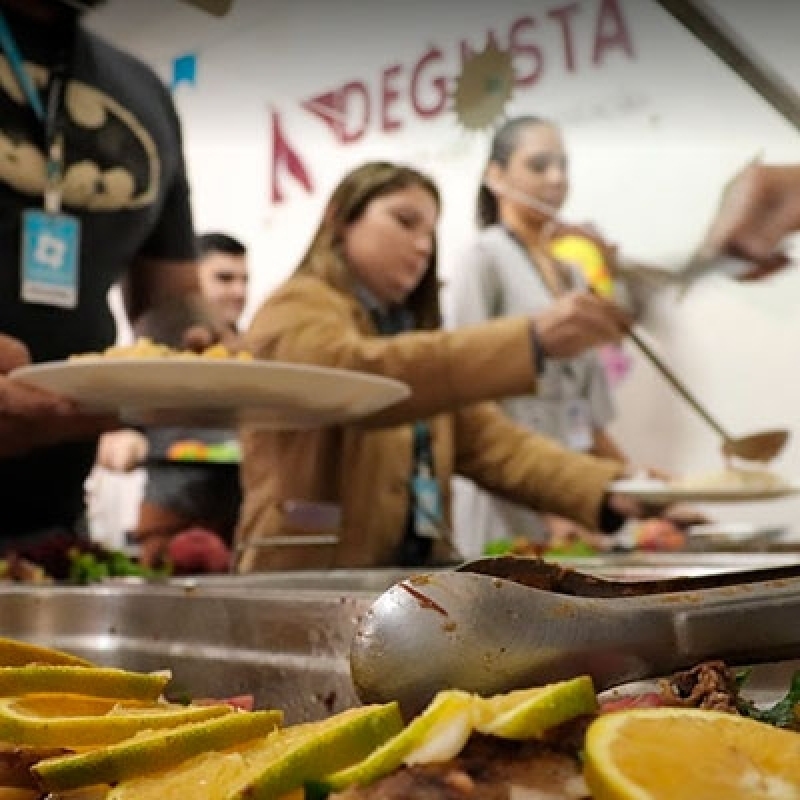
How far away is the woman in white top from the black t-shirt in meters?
1.31

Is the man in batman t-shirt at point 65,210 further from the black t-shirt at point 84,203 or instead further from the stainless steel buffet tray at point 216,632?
the stainless steel buffet tray at point 216,632

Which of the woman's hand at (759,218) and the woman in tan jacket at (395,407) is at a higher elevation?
the woman's hand at (759,218)

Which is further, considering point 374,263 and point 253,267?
point 253,267

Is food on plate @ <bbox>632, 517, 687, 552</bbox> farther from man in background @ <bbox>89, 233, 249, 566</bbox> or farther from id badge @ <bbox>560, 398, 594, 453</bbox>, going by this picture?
man in background @ <bbox>89, 233, 249, 566</bbox>

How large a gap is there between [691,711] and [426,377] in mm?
3094

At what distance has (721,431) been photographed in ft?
14.7

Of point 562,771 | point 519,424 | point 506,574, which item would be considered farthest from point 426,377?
point 562,771

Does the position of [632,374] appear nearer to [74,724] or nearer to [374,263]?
[374,263]

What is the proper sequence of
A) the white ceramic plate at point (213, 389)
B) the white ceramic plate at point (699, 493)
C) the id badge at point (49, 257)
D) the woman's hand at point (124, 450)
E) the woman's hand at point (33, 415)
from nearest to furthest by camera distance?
the white ceramic plate at point (213, 389)
the woman's hand at point (33, 415)
the id badge at point (49, 257)
the white ceramic plate at point (699, 493)
the woman's hand at point (124, 450)

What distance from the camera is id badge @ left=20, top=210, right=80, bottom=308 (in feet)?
10.9

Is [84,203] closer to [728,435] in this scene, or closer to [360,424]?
[360,424]

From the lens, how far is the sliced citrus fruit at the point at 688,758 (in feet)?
1.87

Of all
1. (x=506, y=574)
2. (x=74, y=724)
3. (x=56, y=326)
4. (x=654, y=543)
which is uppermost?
(x=56, y=326)

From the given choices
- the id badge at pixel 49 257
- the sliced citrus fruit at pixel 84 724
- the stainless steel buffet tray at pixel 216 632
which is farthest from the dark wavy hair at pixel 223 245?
the sliced citrus fruit at pixel 84 724
